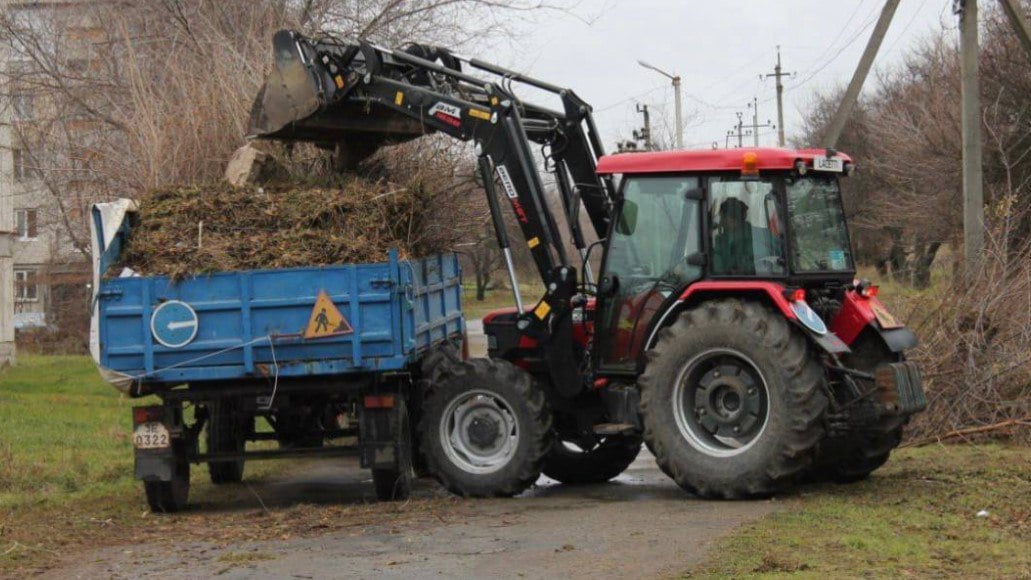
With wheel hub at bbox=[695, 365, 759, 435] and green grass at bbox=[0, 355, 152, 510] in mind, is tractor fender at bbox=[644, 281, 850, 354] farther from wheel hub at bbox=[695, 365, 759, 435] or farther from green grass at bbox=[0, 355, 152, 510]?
green grass at bbox=[0, 355, 152, 510]

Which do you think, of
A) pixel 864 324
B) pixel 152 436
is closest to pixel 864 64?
pixel 864 324

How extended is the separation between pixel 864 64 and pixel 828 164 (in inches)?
352

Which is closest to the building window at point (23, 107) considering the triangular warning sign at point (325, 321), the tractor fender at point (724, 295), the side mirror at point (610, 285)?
the triangular warning sign at point (325, 321)

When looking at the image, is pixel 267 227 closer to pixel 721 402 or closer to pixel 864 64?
pixel 721 402

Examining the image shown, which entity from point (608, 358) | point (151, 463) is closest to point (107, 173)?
point (151, 463)

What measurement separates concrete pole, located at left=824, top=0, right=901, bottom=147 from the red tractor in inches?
290

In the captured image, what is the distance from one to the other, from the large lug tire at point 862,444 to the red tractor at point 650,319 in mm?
18

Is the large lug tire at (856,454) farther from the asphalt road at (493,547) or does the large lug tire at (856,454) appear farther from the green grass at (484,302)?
the green grass at (484,302)

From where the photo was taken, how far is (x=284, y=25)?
65.3 ft

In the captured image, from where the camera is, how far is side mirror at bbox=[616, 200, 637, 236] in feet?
36.9

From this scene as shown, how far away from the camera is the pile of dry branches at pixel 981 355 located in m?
13.4

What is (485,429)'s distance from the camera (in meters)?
11.4

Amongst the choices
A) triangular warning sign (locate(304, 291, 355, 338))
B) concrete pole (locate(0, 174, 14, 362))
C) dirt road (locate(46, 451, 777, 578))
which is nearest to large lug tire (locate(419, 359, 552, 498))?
dirt road (locate(46, 451, 777, 578))

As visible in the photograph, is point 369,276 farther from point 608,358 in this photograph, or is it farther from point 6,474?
point 6,474
